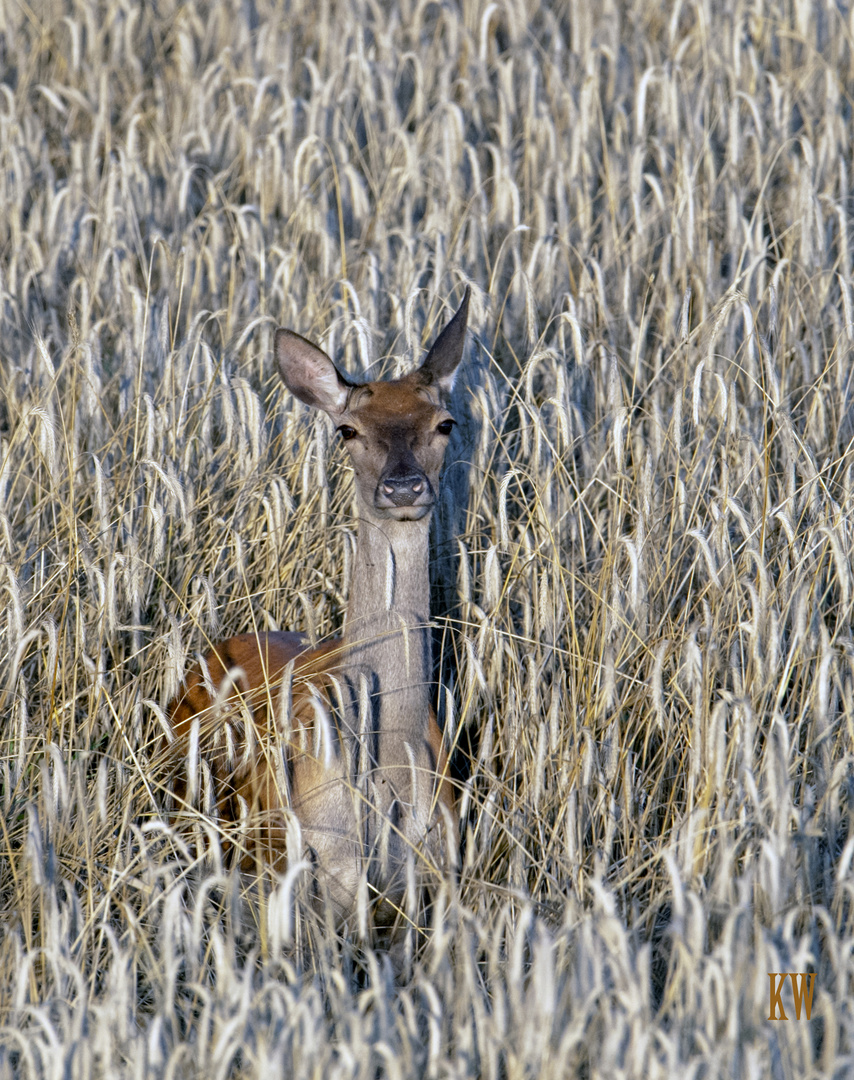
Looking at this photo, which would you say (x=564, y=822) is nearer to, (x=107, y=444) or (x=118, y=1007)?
(x=118, y=1007)

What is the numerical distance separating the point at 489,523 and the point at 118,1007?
102 inches

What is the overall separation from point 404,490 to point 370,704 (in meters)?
0.62

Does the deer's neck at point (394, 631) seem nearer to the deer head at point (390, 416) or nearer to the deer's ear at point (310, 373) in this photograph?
the deer head at point (390, 416)

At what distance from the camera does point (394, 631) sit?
4.11 meters

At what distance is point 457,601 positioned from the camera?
5051 mm

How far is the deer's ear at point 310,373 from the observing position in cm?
439

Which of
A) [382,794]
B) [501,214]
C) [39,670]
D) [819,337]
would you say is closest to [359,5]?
[501,214]

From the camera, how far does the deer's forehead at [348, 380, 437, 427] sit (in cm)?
422

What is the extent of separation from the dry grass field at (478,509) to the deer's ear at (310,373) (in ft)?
1.22
